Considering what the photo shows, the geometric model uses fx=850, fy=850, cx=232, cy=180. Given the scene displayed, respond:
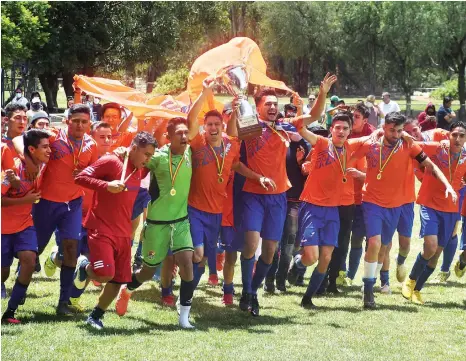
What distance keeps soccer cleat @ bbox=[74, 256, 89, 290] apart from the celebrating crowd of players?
0.05ft

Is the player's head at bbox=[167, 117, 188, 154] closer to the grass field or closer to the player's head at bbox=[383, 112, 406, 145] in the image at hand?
the grass field

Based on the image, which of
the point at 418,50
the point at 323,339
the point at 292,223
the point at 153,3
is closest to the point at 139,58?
the point at 153,3

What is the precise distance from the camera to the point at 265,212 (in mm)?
8914

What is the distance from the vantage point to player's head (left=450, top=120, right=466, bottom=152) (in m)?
9.77

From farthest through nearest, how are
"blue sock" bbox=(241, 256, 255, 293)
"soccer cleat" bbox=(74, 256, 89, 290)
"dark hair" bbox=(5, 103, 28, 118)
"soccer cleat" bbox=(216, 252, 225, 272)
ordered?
"soccer cleat" bbox=(216, 252, 225, 272) < "dark hair" bbox=(5, 103, 28, 118) < "blue sock" bbox=(241, 256, 255, 293) < "soccer cleat" bbox=(74, 256, 89, 290)

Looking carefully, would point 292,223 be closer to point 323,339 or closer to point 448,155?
point 448,155

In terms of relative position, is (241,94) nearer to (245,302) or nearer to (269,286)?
(245,302)

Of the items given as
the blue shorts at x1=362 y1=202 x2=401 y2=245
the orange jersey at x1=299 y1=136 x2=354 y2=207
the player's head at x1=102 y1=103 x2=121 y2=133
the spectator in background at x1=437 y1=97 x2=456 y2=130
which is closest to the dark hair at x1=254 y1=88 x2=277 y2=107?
the orange jersey at x1=299 y1=136 x2=354 y2=207

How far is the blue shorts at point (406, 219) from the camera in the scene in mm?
9898

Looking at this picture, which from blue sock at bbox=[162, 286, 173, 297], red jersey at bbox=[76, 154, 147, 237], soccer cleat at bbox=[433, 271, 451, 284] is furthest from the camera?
soccer cleat at bbox=[433, 271, 451, 284]

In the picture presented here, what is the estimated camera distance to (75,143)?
27.6 ft

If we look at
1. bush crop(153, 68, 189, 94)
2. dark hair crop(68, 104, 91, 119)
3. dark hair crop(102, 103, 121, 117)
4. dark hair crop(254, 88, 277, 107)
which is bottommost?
dark hair crop(68, 104, 91, 119)

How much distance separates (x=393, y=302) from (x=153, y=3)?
3924cm

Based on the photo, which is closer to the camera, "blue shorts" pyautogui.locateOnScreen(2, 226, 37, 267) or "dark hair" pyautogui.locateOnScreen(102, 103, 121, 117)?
"blue shorts" pyautogui.locateOnScreen(2, 226, 37, 267)
